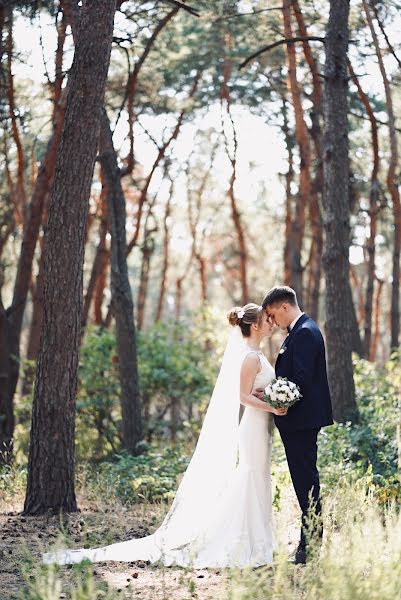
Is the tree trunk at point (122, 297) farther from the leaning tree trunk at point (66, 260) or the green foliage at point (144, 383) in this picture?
the leaning tree trunk at point (66, 260)

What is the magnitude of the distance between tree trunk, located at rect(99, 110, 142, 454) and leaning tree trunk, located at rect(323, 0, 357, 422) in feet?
9.42

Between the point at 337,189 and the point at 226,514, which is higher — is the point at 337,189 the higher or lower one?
the higher one

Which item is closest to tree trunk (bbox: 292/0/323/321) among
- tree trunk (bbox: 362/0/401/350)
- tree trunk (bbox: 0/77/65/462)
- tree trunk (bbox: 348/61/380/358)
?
tree trunk (bbox: 348/61/380/358)

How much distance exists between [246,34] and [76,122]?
916 cm

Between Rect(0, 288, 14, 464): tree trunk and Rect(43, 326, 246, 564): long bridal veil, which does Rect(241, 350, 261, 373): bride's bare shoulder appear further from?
Rect(0, 288, 14, 464): tree trunk

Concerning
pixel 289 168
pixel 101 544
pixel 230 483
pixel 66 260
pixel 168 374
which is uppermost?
pixel 289 168

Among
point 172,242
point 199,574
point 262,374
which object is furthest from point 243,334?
point 172,242

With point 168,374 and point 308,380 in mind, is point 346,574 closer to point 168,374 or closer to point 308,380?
point 308,380

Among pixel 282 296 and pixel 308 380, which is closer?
pixel 308 380

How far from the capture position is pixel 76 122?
8945mm

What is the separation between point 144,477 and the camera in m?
10.7

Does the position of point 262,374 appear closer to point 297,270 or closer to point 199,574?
point 199,574

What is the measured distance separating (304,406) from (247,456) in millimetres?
998

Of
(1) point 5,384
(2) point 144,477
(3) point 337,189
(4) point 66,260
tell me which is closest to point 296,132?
(3) point 337,189
